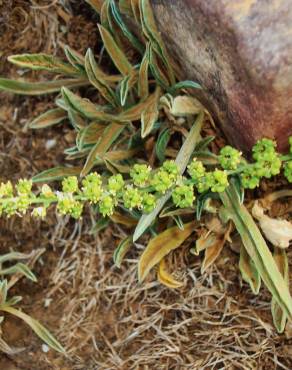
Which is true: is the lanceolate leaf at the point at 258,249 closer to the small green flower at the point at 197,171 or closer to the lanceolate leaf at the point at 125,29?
the small green flower at the point at 197,171

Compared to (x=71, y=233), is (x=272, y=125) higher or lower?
higher

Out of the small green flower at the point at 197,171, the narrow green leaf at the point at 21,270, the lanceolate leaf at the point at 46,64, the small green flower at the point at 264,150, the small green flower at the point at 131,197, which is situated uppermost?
the small green flower at the point at 264,150

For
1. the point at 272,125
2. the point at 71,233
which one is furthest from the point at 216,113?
the point at 71,233

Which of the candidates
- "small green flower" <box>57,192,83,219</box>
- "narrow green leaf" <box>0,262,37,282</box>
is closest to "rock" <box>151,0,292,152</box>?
"small green flower" <box>57,192,83,219</box>

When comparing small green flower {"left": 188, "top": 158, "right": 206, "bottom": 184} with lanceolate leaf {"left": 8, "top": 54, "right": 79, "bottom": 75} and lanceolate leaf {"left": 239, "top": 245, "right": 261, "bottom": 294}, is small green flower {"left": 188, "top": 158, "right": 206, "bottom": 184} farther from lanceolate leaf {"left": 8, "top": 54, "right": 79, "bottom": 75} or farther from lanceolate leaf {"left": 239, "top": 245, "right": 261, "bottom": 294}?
lanceolate leaf {"left": 8, "top": 54, "right": 79, "bottom": 75}

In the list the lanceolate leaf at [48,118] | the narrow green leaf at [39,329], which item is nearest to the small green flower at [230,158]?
the lanceolate leaf at [48,118]

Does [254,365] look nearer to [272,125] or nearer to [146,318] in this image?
[146,318]

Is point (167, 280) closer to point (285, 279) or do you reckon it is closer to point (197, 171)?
point (285, 279)
